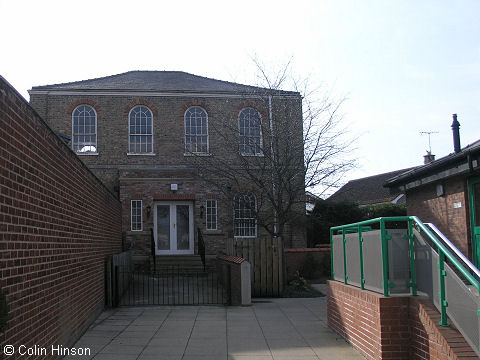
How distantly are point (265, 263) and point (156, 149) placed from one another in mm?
9049

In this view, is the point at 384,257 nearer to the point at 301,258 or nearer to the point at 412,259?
the point at 412,259

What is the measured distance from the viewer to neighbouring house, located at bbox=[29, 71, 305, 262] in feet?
67.6

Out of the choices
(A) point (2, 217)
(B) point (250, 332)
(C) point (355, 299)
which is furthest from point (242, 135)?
(A) point (2, 217)

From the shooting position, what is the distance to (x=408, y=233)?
6230 mm

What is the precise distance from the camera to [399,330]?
5.97 metres

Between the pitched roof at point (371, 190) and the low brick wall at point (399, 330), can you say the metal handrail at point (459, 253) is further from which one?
the pitched roof at point (371, 190)

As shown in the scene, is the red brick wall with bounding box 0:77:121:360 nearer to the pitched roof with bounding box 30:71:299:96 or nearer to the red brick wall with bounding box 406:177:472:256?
the red brick wall with bounding box 406:177:472:256

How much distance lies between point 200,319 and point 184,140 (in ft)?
39.8

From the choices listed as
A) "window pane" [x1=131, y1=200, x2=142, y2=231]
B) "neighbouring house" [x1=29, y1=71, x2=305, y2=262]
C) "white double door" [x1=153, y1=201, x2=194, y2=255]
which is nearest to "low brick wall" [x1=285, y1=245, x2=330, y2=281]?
"neighbouring house" [x1=29, y1=71, x2=305, y2=262]

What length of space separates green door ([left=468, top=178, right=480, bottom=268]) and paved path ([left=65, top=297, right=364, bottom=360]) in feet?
10.3

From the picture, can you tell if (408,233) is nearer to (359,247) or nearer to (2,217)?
(359,247)

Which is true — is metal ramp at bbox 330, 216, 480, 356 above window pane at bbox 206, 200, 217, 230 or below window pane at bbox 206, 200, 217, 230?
below

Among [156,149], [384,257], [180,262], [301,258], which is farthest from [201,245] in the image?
[384,257]

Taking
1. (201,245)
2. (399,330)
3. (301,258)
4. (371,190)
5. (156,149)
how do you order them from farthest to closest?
(371,190) → (156,149) → (201,245) → (301,258) → (399,330)
